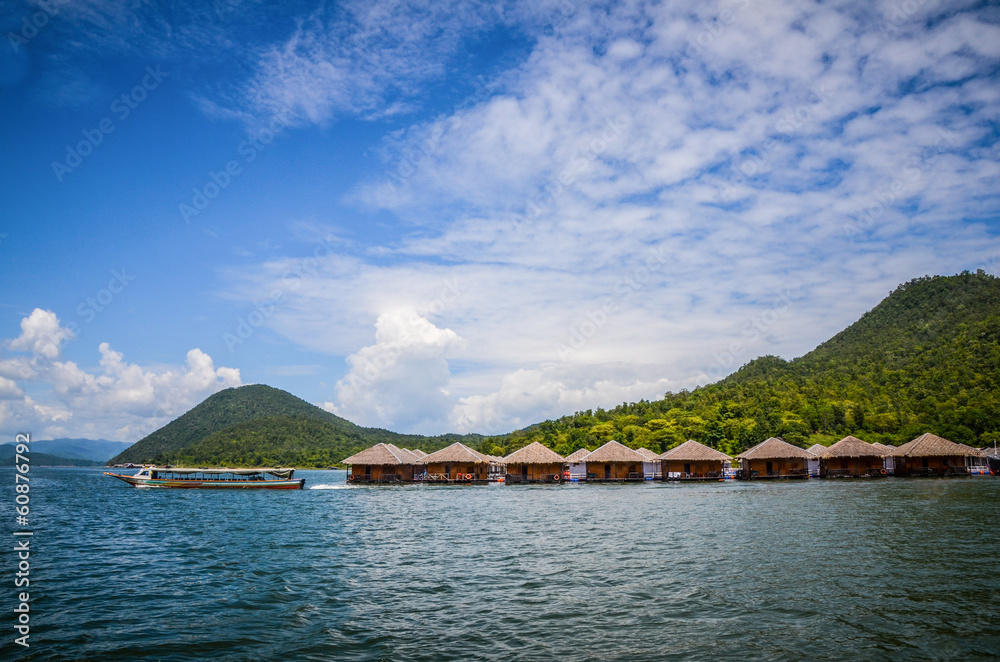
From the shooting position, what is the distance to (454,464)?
159 feet

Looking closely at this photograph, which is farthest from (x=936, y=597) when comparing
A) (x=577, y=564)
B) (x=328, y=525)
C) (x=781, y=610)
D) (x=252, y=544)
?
(x=328, y=525)

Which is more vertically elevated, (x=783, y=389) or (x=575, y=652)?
(x=783, y=389)

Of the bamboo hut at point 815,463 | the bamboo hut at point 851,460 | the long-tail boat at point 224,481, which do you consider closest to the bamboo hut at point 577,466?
the bamboo hut at point 815,463

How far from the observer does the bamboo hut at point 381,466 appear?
153 feet

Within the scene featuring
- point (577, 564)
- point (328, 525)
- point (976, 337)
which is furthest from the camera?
point (976, 337)

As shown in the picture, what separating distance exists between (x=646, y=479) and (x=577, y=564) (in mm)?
38902

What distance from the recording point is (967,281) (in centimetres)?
8975

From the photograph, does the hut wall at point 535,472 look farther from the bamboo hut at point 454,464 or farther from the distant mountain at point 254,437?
the distant mountain at point 254,437

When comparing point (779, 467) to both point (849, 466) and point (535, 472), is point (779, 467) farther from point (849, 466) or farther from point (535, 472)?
point (535, 472)

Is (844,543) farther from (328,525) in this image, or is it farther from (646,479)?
(646,479)

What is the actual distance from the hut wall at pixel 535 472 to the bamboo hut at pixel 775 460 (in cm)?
1517

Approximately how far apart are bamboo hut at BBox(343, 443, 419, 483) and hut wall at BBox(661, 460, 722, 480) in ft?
70.0

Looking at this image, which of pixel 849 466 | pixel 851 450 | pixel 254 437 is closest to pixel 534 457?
pixel 851 450

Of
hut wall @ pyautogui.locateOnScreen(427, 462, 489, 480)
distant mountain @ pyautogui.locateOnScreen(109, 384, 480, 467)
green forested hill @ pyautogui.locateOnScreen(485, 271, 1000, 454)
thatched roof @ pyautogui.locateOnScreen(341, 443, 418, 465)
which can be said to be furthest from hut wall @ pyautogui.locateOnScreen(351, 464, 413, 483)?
distant mountain @ pyautogui.locateOnScreen(109, 384, 480, 467)
